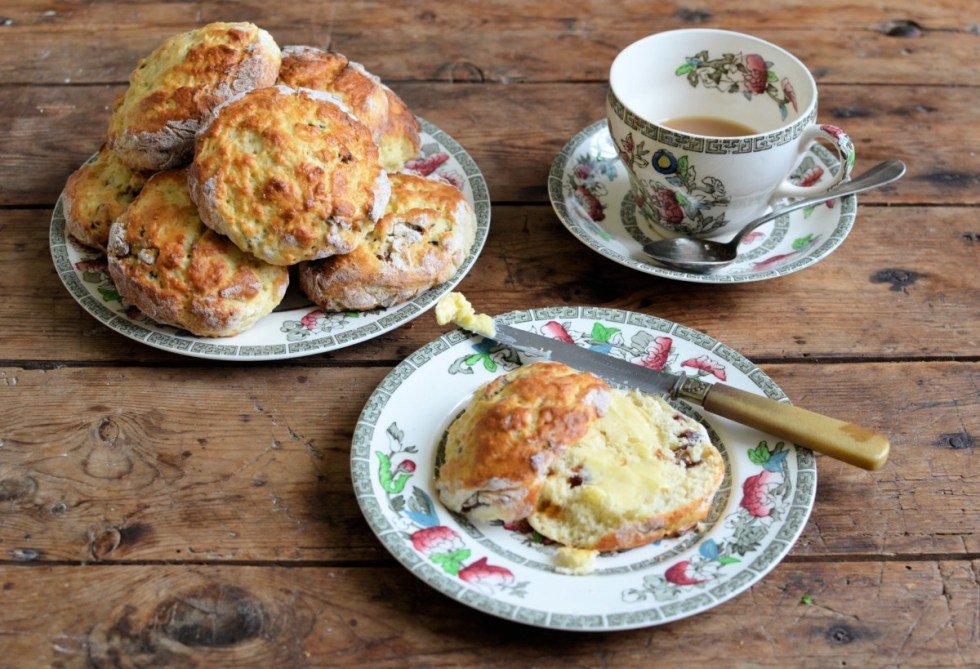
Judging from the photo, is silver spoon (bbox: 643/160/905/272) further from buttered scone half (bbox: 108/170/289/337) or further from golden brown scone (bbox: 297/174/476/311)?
buttered scone half (bbox: 108/170/289/337)

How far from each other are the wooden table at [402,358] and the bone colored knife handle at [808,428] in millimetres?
117

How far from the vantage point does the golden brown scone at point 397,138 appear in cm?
212

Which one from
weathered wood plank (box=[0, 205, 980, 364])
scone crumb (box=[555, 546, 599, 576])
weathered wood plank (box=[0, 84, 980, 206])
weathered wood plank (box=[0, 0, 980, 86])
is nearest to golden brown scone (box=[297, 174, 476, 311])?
weathered wood plank (box=[0, 205, 980, 364])

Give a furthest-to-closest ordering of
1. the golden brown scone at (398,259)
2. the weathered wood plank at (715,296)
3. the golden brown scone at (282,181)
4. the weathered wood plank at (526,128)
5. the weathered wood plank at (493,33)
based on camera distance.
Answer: the weathered wood plank at (493,33) → the weathered wood plank at (526,128) → the weathered wood plank at (715,296) → the golden brown scone at (398,259) → the golden brown scone at (282,181)

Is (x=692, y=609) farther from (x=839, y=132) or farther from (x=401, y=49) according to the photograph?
(x=401, y=49)

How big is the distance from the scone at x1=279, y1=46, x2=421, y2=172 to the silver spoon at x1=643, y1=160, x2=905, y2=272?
575mm

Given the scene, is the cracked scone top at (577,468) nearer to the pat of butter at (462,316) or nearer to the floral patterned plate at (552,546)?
the floral patterned plate at (552,546)

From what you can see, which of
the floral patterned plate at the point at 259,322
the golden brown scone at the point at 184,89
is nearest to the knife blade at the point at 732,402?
the floral patterned plate at the point at 259,322

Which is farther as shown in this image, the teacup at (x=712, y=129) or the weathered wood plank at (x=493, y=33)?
the weathered wood plank at (x=493, y=33)

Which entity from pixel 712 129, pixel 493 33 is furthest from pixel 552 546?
pixel 493 33

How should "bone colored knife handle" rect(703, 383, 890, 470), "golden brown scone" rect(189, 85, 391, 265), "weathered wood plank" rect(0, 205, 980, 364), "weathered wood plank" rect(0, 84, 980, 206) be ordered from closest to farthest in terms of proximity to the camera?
"bone colored knife handle" rect(703, 383, 890, 470) → "golden brown scone" rect(189, 85, 391, 265) → "weathered wood plank" rect(0, 205, 980, 364) → "weathered wood plank" rect(0, 84, 980, 206)

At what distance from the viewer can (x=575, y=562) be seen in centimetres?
149

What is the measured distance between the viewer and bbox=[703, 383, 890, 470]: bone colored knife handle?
1599 millimetres

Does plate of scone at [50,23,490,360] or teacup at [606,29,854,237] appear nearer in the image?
plate of scone at [50,23,490,360]
